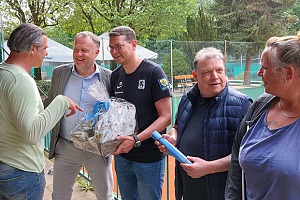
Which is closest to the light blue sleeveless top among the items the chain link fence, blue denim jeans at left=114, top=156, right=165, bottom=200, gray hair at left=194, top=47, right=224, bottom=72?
gray hair at left=194, top=47, right=224, bottom=72

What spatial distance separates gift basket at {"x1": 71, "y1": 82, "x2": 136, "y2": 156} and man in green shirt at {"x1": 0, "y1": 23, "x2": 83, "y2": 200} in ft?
0.65

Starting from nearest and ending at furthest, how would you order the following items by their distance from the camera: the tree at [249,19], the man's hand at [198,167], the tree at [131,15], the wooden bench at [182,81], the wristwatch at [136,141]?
the man's hand at [198,167] < the wristwatch at [136,141] < the wooden bench at [182,81] < the tree at [131,15] < the tree at [249,19]

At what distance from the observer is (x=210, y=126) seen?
5.59 ft

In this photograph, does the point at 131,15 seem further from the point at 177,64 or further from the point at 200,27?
the point at 200,27

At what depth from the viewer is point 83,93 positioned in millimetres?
2348

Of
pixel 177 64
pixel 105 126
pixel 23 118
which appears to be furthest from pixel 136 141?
pixel 177 64

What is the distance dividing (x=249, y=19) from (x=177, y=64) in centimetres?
1125

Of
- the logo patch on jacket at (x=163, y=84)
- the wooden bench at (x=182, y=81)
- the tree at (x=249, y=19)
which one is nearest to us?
the logo patch on jacket at (x=163, y=84)

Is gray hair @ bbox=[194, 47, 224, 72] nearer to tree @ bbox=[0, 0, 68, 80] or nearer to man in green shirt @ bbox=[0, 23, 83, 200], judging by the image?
man in green shirt @ bbox=[0, 23, 83, 200]

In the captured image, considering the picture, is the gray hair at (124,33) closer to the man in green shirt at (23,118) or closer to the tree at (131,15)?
the man in green shirt at (23,118)

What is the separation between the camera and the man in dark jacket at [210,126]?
1.65 m

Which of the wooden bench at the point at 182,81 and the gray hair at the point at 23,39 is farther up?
the gray hair at the point at 23,39

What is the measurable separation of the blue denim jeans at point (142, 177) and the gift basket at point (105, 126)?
0.32m

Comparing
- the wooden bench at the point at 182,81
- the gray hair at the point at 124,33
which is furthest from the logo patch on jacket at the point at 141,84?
the wooden bench at the point at 182,81
